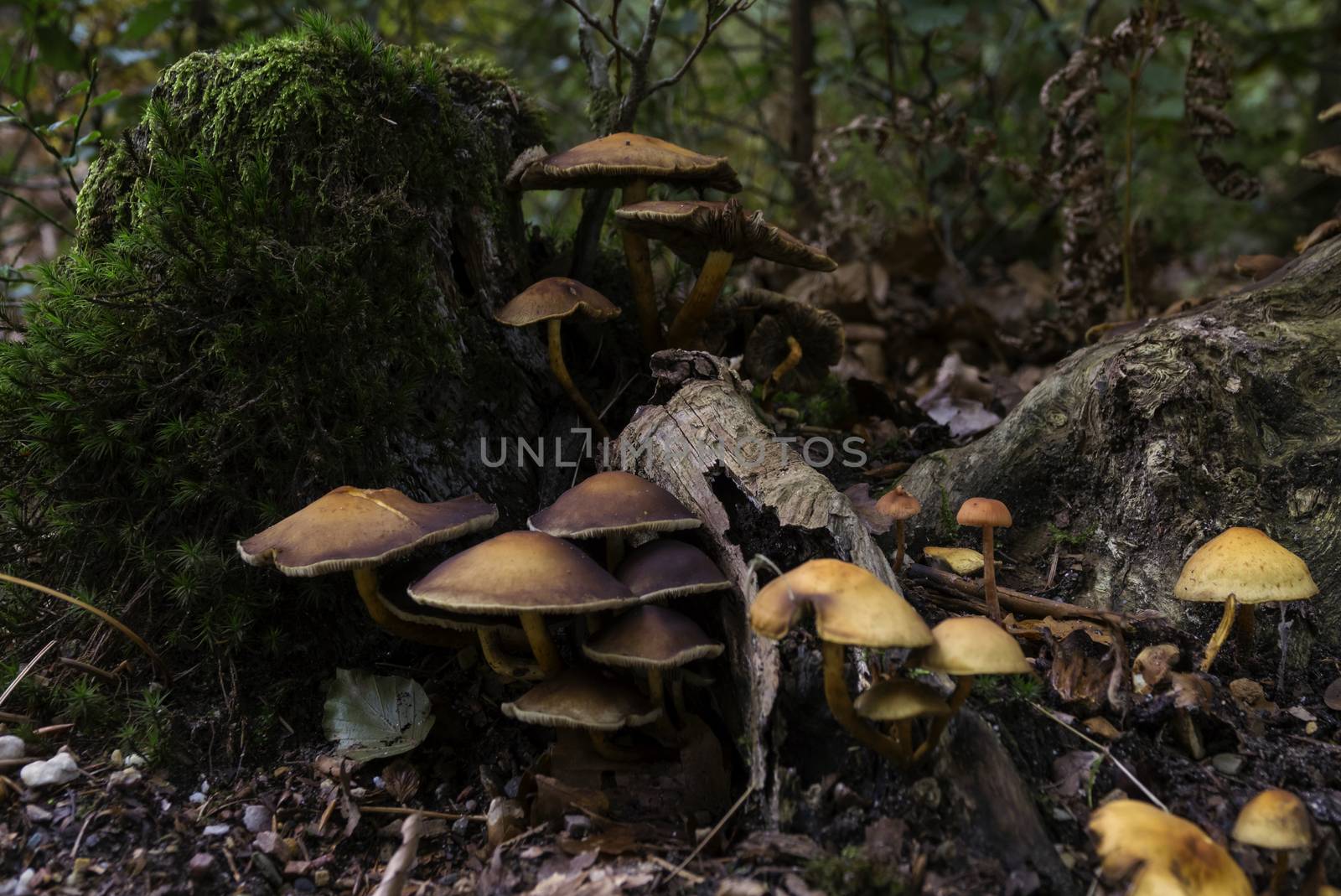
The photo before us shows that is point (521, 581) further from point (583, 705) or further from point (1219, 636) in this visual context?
point (1219, 636)

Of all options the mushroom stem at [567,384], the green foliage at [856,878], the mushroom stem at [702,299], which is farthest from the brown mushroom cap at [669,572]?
the mushroom stem at [702,299]

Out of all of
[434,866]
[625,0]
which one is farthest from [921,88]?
[434,866]

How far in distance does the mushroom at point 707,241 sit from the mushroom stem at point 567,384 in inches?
22.1

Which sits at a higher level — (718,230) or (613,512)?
(718,230)

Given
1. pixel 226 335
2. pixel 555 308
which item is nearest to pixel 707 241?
pixel 555 308

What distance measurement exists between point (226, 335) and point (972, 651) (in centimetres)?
270

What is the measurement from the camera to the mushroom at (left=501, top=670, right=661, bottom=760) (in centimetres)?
248

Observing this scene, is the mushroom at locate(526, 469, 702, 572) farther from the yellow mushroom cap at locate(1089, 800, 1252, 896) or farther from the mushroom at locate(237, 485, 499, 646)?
the yellow mushroom cap at locate(1089, 800, 1252, 896)

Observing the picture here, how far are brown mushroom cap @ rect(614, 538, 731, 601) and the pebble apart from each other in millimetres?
1300

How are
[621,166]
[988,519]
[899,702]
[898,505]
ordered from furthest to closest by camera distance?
1. [621,166]
2. [898,505]
3. [988,519]
4. [899,702]

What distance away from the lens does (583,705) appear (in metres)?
2.51

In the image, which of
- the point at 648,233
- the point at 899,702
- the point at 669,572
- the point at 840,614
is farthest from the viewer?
the point at 648,233

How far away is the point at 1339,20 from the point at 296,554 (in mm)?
10306

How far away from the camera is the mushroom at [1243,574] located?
262 centimetres
